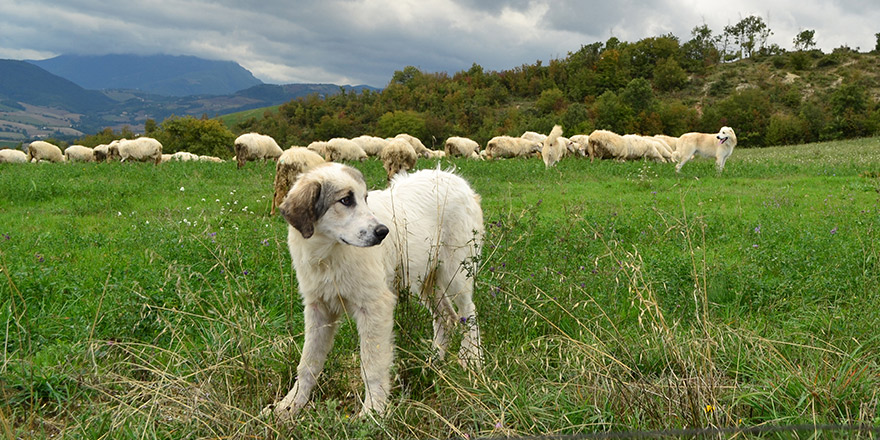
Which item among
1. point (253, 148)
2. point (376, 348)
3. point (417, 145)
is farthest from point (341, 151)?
point (376, 348)

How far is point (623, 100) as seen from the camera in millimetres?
65625

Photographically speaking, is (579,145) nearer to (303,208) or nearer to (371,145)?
(371,145)

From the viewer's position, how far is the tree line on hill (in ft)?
183

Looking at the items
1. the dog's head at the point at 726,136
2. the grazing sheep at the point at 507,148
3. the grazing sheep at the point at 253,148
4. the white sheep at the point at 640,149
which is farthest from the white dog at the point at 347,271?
the grazing sheep at the point at 507,148

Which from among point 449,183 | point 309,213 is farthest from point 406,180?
point 309,213

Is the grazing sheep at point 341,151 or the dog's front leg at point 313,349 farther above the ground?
the dog's front leg at point 313,349

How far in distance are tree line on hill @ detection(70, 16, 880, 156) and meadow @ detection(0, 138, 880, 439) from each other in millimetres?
50369

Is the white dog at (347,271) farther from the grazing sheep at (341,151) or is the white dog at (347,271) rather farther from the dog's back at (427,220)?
the grazing sheep at (341,151)

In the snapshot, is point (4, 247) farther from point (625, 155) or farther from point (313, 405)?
point (625, 155)

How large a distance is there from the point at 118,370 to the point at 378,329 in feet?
6.01

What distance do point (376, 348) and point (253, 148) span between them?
20977 millimetres

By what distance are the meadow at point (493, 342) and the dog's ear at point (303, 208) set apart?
81cm

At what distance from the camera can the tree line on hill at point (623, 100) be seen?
55875 millimetres

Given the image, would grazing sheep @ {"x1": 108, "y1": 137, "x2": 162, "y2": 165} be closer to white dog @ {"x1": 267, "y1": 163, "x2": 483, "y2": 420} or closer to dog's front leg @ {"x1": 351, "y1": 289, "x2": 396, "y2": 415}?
white dog @ {"x1": 267, "y1": 163, "x2": 483, "y2": 420}
